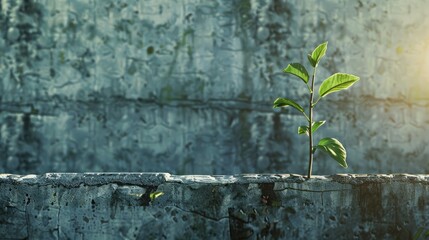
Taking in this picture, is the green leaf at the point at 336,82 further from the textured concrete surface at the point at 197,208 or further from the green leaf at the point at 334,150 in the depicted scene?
the textured concrete surface at the point at 197,208

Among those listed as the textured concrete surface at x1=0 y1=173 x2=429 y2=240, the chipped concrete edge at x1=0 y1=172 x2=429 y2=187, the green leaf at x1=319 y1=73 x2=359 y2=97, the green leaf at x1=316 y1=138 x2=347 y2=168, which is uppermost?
the green leaf at x1=319 y1=73 x2=359 y2=97

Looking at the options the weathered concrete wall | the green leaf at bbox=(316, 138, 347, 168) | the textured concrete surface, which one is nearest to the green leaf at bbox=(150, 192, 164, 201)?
the textured concrete surface

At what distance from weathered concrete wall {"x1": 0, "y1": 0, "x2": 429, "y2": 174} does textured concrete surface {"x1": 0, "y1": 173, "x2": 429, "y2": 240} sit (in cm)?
214

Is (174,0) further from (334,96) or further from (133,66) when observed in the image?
(334,96)

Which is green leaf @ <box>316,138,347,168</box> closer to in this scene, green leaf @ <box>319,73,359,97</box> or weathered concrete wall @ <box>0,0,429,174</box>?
green leaf @ <box>319,73,359,97</box>

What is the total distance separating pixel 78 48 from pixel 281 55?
4.40 feet

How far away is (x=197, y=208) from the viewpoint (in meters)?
1.78

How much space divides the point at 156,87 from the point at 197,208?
7.47 ft

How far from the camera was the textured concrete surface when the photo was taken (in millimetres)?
1776

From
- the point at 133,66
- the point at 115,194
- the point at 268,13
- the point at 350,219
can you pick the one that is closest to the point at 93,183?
the point at 115,194

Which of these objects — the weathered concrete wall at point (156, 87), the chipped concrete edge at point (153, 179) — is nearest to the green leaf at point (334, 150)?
the chipped concrete edge at point (153, 179)

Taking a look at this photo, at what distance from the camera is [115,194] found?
5.86 feet

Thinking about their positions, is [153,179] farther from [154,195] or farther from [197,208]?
[197,208]

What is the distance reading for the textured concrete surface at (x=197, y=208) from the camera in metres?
1.78
